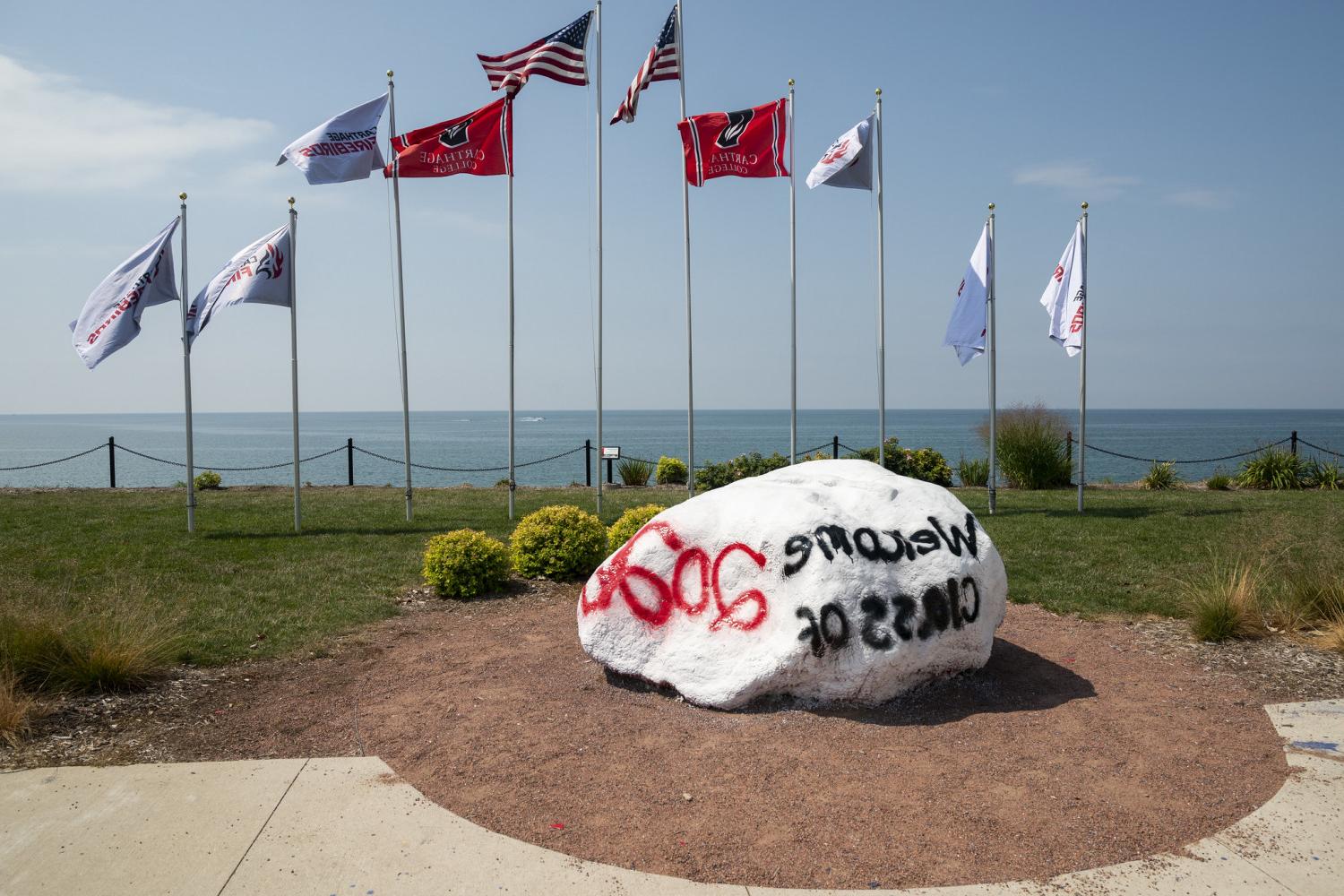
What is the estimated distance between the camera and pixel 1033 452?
20.8 m

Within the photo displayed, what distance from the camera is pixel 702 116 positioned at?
1396 cm

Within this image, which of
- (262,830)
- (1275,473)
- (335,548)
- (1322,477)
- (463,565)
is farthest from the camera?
(1275,473)

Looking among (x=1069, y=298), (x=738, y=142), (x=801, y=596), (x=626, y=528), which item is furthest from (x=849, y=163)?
(x=801, y=596)

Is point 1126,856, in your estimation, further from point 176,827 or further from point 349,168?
point 349,168

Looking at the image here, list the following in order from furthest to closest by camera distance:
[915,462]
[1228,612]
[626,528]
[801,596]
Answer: [915,462] < [626,528] < [1228,612] < [801,596]

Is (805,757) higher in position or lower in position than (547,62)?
lower

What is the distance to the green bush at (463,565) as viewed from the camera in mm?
9844

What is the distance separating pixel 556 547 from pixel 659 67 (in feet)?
27.9

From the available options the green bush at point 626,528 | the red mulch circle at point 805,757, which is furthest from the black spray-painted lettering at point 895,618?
the green bush at point 626,528

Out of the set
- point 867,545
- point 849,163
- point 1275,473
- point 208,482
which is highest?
point 849,163

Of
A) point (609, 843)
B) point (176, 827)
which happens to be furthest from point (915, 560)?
point (176, 827)

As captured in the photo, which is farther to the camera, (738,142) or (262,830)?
(738,142)

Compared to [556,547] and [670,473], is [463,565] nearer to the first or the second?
[556,547]

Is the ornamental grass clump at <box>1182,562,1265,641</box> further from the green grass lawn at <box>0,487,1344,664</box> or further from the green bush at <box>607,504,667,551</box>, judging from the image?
the green bush at <box>607,504,667,551</box>
